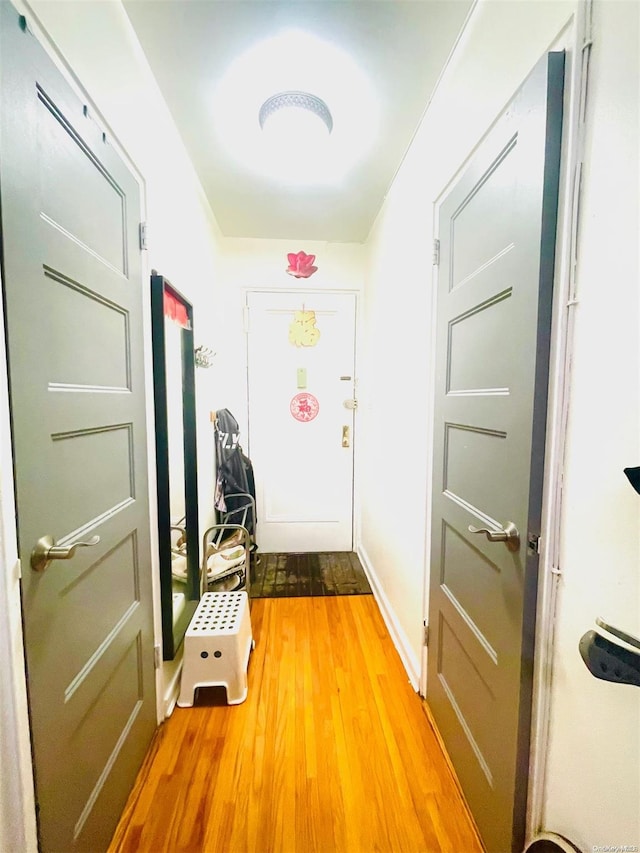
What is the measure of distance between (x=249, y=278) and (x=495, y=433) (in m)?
2.38

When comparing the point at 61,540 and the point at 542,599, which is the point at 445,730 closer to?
the point at 542,599

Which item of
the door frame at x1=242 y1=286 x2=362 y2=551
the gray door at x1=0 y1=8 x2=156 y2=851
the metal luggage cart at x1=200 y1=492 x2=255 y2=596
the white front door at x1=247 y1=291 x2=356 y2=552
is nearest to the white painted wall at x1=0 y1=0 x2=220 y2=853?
the gray door at x1=0 y1=8 x2=156 y2=851

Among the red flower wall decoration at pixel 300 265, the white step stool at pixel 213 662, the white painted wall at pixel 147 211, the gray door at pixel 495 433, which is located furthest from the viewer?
the red flower wall decoration at pixel 300 265

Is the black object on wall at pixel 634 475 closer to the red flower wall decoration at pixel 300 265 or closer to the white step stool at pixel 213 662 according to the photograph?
the white step stool at pixel 213 662

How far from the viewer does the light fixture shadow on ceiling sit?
1.24 meters

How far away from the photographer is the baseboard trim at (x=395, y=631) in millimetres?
1606

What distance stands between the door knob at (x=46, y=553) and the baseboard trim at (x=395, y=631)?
5.02 feet

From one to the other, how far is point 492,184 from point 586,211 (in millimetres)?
365

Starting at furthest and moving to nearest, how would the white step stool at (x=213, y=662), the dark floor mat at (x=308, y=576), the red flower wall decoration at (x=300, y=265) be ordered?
the red flower wall decoration at (x=300, y=265) < the dark floor mat at (x=308, y=576) < the white step stool at (x=213, y=662)

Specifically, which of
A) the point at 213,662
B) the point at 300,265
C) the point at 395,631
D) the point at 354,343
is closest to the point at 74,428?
the point at 213,662

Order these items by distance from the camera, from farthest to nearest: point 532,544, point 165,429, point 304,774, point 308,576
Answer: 1. point 308,576
2. point 165,429
3. point 304,774
4. point 532,544

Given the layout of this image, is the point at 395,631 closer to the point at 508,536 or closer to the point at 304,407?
the point at 508,536

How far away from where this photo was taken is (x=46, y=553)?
0.74 metres

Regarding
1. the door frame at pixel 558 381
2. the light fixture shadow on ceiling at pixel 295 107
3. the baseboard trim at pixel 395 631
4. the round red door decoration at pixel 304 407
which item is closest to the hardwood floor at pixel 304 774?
the baseboard trim at pixel 395 631
